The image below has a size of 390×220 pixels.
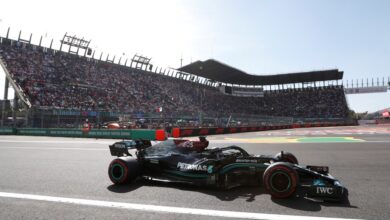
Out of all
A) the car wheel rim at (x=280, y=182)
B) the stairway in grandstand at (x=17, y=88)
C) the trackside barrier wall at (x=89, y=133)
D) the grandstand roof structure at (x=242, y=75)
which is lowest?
the trackside barrier wall at (x=89, y=133)

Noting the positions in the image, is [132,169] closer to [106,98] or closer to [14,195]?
[14,195]

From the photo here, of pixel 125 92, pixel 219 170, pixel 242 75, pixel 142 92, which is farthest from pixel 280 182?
pixel 242 75

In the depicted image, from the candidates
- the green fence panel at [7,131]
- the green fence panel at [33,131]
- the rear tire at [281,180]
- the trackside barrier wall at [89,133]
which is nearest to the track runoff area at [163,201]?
the rear tire at [281,180]

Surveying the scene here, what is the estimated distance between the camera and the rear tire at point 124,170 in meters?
5.52

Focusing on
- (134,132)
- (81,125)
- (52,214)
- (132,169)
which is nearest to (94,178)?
(132,169)

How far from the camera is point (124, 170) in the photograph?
218 inches

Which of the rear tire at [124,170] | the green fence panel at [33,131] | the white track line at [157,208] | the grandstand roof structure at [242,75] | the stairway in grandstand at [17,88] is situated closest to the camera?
the white track line at [157,208]

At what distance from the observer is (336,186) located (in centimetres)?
416

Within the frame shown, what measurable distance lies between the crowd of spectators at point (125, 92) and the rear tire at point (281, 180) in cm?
1909

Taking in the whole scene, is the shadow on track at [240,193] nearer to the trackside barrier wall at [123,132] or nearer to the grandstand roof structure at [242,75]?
the trackside barrier wall at [123,132]

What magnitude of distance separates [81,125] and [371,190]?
2232cm

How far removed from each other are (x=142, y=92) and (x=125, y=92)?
3955mm

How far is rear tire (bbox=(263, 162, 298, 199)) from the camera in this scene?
4.34m

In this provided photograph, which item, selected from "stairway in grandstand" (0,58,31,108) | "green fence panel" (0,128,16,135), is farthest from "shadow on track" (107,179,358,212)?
"stairway in grandstand" (0,58,31,108)
